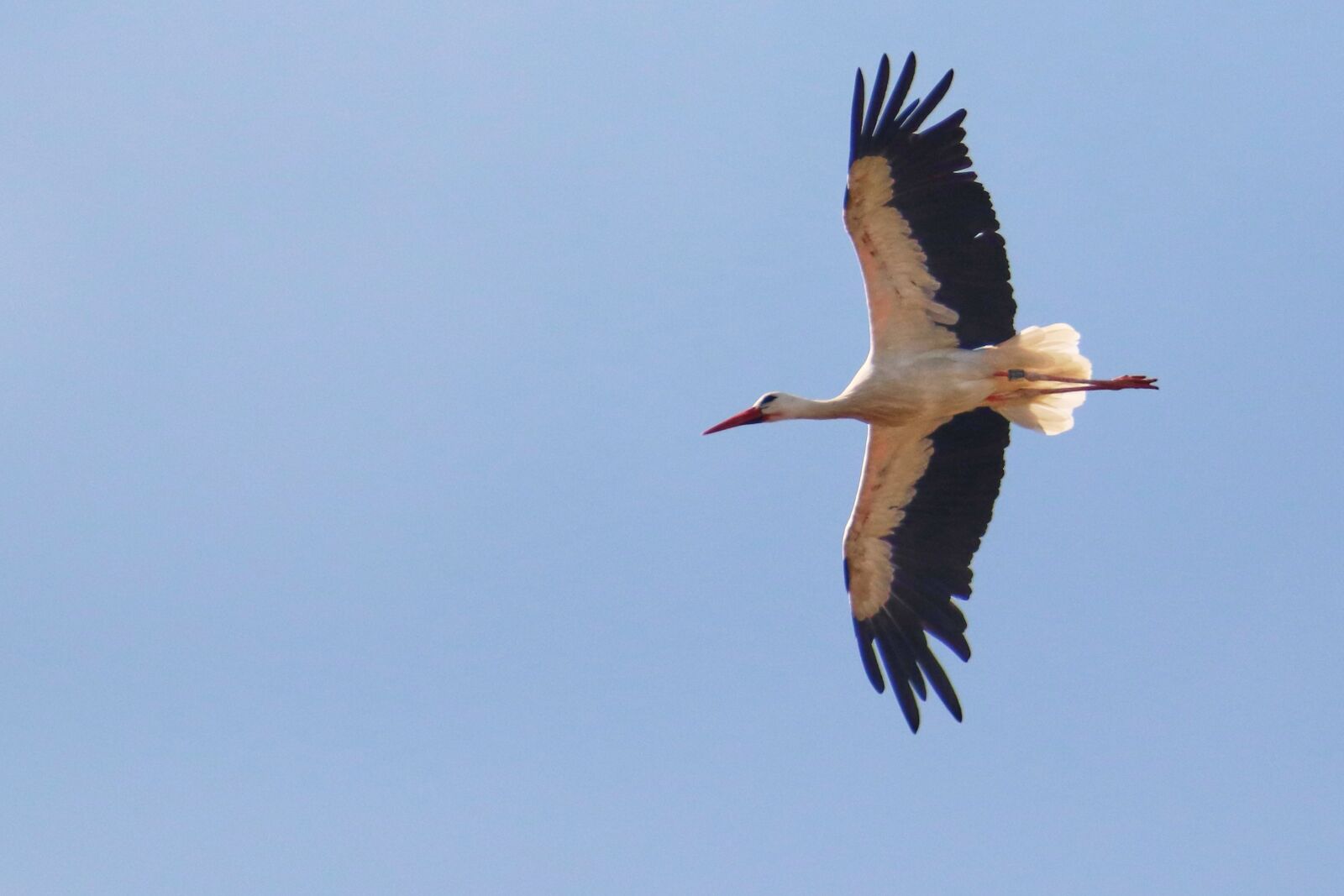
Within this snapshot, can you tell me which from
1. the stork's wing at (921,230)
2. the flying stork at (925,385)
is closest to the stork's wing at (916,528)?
the flying stork at (925,385)

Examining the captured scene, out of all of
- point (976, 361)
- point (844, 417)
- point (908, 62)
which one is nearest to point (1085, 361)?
point (976, 361)

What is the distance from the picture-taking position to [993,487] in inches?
410

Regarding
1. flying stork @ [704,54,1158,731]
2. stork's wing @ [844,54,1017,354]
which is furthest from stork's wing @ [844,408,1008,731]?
stork's wing @ [844,54,1017,354]

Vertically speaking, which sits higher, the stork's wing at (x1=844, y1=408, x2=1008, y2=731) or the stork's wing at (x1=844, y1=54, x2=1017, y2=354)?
the stork's wing at (x1=844, y1=54, x2=1017, y2=354)

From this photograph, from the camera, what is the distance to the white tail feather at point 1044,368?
10000 millimetres

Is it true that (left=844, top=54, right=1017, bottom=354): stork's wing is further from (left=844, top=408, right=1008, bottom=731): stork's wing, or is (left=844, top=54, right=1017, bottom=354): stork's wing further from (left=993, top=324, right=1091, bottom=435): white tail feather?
(left=844, top=408, right=1008, bottom=731): stork's wing

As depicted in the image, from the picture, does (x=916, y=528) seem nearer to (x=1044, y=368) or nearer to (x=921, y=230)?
(x=1044, y=368)

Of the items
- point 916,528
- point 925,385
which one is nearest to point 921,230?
point 925,385

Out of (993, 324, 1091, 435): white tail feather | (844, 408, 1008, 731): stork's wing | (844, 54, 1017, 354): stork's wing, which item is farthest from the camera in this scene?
(844, 408, 1008, 731): stork's wing

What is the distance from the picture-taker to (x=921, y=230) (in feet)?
31.5

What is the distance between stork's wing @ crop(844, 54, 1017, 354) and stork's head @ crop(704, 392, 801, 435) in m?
0.70

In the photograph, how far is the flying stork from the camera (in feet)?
31.2

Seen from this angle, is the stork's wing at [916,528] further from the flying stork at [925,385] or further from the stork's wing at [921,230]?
the stork's wing at [921,230]

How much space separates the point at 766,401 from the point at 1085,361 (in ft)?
5.98
